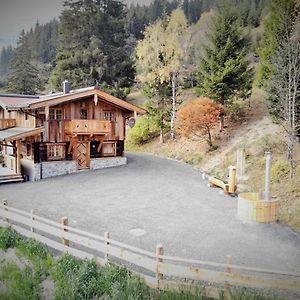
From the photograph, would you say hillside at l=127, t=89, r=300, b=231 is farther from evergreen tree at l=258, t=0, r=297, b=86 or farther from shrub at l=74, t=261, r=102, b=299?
shrub at l=74, t=261, r=102, b=299

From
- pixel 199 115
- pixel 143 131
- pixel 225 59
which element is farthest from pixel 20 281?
pixel 143 131

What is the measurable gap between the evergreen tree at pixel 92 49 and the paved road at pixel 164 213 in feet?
47.1

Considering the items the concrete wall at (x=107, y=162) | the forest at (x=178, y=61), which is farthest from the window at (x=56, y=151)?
the forest at (x=178, y=61)

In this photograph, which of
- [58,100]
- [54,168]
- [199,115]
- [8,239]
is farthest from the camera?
[199,115]

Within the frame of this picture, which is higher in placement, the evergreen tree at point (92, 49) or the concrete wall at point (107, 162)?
the evergreen tree at point (92, 49)

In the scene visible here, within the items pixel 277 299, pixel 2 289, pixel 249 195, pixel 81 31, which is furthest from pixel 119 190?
pixel 81 31

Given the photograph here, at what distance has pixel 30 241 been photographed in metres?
8.77

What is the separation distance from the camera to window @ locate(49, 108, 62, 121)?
19797 mm

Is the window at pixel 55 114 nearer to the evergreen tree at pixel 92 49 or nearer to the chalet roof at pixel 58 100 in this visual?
the chalet roof at pixel 58 100

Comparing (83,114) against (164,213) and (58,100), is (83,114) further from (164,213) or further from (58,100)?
(164,213)

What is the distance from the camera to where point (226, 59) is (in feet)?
74.6

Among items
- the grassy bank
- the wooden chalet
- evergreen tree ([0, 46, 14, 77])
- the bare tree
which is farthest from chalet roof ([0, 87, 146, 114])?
evergreen tree ([0, 46, 14, 77])

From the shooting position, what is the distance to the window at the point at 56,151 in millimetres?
19922

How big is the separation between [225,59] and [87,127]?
10.7 m
